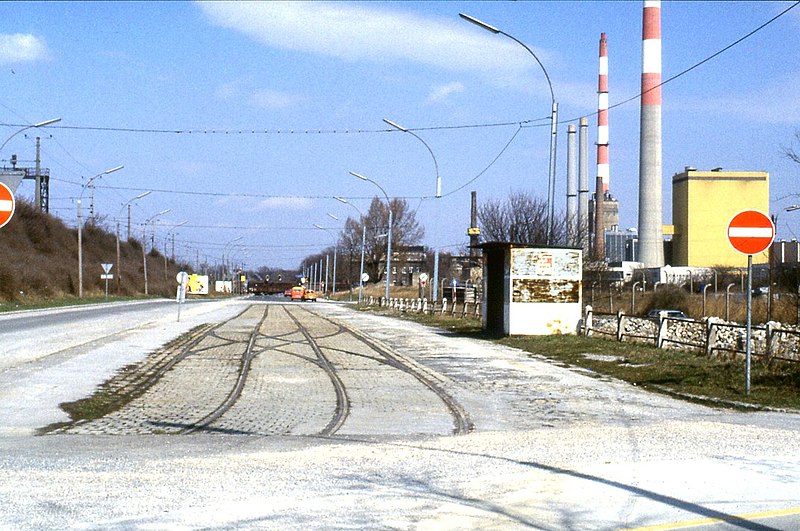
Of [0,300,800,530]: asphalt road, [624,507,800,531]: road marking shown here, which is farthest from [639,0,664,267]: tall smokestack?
[624,507,800,531]: road marking

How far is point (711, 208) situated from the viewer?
92.6 metres

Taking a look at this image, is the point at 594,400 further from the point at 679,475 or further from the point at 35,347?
the point at 35,347

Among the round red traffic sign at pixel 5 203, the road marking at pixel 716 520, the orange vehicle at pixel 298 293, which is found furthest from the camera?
the orange vehicle at pixel 298 293

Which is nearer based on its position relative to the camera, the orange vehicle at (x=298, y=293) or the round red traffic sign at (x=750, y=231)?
the round red traffic sign at (x=750, y=231)

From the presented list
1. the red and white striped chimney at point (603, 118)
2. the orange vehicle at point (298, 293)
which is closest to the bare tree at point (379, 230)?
the orange vehicle at point (298, 293)

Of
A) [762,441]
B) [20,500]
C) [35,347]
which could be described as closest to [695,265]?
[35,347]

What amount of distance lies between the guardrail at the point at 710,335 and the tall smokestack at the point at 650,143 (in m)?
40.3

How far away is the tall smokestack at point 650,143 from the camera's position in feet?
242

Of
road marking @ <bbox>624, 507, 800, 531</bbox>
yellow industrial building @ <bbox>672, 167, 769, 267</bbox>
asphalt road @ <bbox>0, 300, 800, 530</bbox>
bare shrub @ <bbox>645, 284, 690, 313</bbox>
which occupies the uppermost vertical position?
yellow industrial building @ <bbox>672, 167, 769, 267</bbox>

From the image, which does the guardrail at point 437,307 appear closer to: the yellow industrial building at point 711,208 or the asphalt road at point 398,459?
the asphalt road at point 398,459

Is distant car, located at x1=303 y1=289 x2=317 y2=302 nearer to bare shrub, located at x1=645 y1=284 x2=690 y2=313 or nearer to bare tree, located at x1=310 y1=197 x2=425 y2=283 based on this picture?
bare tree, located at x1=310 y1=197 x2=425 y2=283

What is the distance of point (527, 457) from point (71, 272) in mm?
86376

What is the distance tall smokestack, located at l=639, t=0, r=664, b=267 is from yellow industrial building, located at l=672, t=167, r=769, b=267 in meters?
8.56

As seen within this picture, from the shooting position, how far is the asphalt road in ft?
22.7
